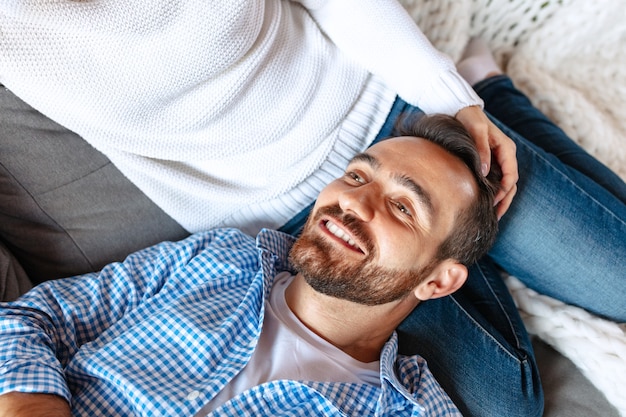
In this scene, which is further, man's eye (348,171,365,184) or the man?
man's eye (348,171,365,184)

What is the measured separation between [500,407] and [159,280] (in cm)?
80

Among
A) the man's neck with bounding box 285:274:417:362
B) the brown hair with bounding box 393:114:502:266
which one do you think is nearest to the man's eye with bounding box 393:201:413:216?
the brown hair with bounding box 393:114:502:266

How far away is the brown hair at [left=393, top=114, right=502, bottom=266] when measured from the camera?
1226 millimetres

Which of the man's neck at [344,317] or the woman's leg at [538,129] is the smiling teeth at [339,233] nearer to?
the man's neck at [344,317]

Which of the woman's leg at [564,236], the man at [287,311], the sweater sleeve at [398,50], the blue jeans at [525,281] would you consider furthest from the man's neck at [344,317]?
the sweater sleeve at [398,50]

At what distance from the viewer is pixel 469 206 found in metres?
1.23

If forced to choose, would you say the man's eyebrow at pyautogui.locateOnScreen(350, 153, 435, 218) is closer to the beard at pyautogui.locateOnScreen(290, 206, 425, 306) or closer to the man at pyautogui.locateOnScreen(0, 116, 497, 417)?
the man at pyautogui.locateOnScreen(0, 116, 497, 417)

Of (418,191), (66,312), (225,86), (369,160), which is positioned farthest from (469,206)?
(66,312)

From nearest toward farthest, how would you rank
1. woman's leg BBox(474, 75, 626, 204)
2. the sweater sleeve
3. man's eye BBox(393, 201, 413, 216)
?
1. man's eye BBox(393, 201, 413, 216)
2. the sweater sleeve
3. woman's leg BBox(474, 75, 626, 204)

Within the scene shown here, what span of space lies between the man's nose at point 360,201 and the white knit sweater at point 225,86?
27 cm

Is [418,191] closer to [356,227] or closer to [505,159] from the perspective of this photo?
[356,227]

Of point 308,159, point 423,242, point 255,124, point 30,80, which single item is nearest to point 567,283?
point 423,242

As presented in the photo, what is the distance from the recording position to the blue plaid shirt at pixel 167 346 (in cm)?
106

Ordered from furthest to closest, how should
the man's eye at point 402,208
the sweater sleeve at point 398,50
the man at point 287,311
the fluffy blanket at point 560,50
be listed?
the fluffy blanket at point 560,50, the sweater sleeve at point 398,50, the man's eye at point 402,208, the man at point 287,311
